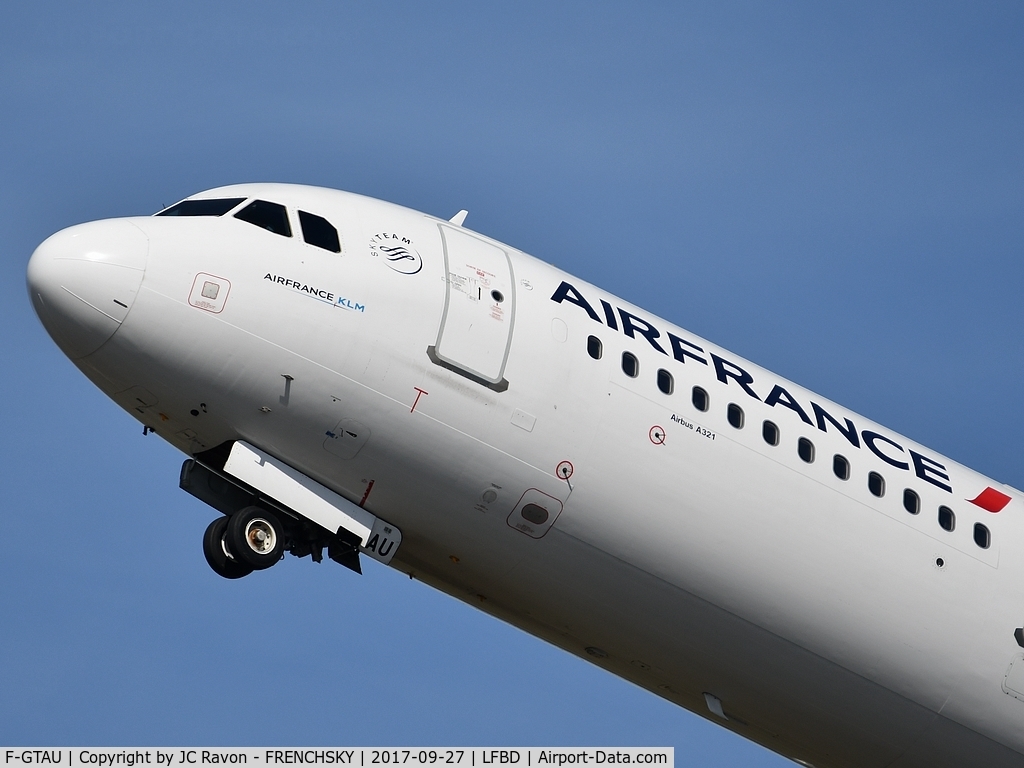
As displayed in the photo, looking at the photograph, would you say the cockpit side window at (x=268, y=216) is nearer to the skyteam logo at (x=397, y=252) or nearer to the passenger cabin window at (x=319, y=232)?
the passenger cabin window at (x=319, y=232)

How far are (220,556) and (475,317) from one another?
5267 millimetres

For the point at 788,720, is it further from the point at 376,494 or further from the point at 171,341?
the point at 171,341

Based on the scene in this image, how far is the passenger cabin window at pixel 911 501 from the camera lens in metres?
27.7

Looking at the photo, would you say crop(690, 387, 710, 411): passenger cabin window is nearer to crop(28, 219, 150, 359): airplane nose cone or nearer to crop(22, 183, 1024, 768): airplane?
crop(22, 183, 1024, 768): airplane

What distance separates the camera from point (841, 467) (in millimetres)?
27141

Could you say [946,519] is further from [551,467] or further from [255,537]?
[255,537]

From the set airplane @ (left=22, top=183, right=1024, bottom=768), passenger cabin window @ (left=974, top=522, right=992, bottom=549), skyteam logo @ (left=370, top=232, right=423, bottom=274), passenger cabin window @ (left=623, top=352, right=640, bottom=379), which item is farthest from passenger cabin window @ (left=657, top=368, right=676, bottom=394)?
passenger cabin window @ (left=974, top=522, right=992, bottom=549)

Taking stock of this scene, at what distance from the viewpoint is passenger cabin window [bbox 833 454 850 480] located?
27016mm

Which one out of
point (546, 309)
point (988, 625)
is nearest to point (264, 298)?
point (546, 309)

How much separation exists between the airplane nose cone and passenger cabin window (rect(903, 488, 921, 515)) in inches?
547

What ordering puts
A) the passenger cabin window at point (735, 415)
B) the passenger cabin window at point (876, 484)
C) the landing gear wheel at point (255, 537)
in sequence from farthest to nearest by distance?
the passenger cabin window at point (876, 484) → the passenger cabin window at point (735, 415) → the landing gear wheel at point (255, 537)

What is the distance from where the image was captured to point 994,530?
28.9m

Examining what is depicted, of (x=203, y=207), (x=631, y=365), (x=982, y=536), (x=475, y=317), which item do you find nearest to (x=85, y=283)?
(x=203, y=207)

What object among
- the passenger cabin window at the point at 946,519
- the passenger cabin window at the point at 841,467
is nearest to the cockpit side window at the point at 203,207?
the passenger cabin window at the point at 841,467
